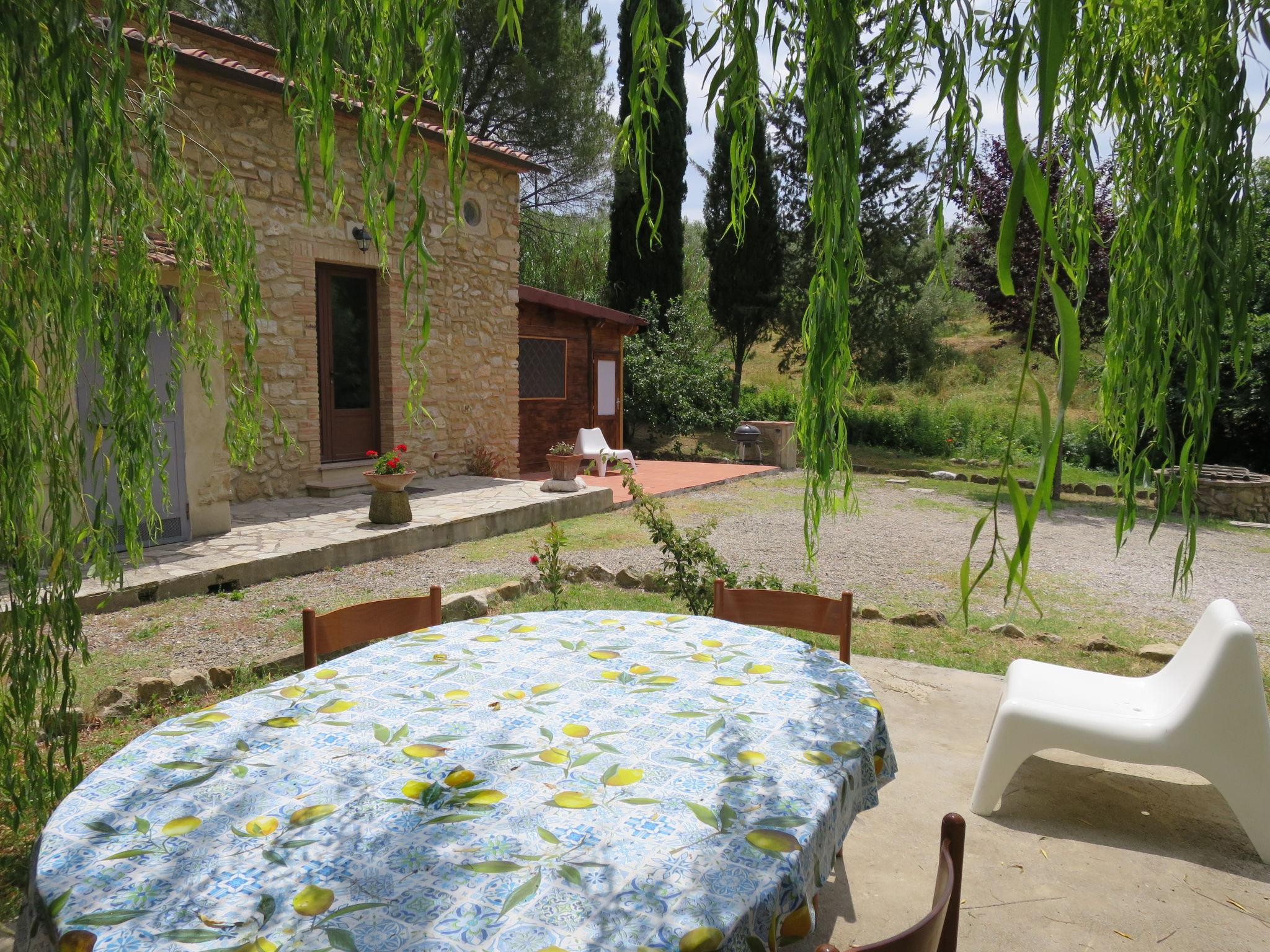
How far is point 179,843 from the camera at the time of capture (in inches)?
55.6

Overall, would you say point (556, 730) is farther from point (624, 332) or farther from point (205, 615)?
point (624, 332)

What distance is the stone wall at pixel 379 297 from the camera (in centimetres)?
797

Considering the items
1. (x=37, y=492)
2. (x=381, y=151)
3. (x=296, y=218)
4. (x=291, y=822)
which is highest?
(x=296, y=218)

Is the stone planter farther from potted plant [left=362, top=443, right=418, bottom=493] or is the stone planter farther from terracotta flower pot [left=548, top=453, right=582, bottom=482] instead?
terracotta flower pot [left=548, top=453, right=582, bottom=482]

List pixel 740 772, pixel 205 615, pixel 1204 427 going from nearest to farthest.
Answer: pixel 740 772 → pixel 1204 427 → pixel 205 615

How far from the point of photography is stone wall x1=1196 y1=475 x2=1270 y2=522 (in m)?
11.0

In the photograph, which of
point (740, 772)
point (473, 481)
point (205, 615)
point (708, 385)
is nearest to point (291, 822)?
point (740, 772)

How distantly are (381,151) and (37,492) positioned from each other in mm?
1241

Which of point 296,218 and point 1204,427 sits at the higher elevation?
point 296,218

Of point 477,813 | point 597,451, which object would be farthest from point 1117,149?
point 597,451

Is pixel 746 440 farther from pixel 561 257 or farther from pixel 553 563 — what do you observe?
pixel 561 257

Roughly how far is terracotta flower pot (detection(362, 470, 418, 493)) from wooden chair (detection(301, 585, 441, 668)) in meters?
4.78

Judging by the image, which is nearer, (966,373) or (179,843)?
(179,843)

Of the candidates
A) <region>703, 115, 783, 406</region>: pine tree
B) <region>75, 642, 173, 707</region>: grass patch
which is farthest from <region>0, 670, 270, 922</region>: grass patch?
<region>703, 115, 783, 406</region>: pine tree
